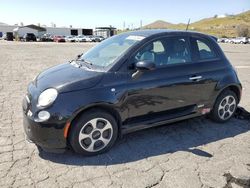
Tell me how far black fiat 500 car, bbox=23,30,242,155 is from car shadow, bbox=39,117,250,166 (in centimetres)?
17

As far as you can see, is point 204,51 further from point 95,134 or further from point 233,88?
point 95,134

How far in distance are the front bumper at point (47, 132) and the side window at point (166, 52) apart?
1.51m

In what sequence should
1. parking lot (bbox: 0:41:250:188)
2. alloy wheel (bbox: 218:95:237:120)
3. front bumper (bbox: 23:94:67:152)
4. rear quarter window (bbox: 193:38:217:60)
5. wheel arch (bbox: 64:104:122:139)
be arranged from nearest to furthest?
parking lot (bbox: 0:41:250:188) < front bumper (bbox: 23:94:67:152) < wheel arch (bbox: 64:104:122:139) < rear quarter window (bbox: 193:38:217:60) < alloy wheel (bbox: 218:95:237:120)

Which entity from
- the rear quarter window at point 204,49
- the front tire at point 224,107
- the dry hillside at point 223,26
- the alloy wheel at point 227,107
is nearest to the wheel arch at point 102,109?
the rear quarter window at point 204,49

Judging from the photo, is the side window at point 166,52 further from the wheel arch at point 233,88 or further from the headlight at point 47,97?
the headlight at point 47,97

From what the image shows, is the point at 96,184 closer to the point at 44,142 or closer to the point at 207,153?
the point at 44,142

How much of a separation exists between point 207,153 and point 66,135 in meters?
2.04

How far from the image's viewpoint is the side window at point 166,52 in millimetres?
4281

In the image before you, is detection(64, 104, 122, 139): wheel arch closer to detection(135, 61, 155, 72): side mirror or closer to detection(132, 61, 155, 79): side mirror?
detection(132, 61, 155, 79): side mirror

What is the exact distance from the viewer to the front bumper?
354 cm

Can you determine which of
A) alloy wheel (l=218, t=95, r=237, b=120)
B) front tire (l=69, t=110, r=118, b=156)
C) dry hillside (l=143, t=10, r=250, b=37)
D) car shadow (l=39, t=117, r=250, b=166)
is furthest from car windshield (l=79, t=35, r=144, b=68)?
dry hillside (l=143, t=10, r=250, b=37)

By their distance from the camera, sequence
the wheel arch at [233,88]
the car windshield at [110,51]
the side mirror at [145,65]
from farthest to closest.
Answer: the wheel arch at [233,88]
the car windshield at [110,51]
the side mirror at [145,65]

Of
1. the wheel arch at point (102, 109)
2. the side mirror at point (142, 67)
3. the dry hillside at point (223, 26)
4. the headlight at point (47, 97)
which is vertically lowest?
the wheel arch at point (102, 109)

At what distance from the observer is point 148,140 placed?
4.45 m
